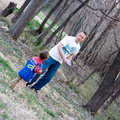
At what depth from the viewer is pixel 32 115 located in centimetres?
601

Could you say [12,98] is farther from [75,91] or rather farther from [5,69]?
[75,91]

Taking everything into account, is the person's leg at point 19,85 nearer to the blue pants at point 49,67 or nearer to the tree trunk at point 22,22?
the blue pants at point 49,67

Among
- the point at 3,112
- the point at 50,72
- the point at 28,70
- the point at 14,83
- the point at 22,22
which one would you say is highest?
the point at 28,70

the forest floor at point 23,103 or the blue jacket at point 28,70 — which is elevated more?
the blue jacket at point 28,70

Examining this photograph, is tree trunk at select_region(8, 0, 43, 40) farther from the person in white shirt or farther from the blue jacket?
the blue jacket

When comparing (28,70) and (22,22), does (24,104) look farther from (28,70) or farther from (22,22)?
(22,22)

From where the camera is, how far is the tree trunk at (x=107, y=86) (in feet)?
37.2

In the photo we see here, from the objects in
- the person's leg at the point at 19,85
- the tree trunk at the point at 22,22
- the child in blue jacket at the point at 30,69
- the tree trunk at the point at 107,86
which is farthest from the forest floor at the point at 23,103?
the tree trunk at the point at 22,22

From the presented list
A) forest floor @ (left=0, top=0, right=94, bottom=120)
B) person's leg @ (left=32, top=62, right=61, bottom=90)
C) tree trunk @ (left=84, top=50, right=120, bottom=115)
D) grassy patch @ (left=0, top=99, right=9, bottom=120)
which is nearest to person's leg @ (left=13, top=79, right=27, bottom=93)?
forest floor @ (left=0, top=0, right=94, bottom=120)

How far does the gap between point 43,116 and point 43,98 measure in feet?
6.01

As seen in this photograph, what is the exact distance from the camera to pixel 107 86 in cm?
1162

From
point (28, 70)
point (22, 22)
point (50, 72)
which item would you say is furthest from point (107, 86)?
point (28, 70)

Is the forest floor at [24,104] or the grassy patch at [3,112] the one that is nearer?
the grassy patch at [3,112]

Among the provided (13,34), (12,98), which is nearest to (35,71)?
(12,98)
